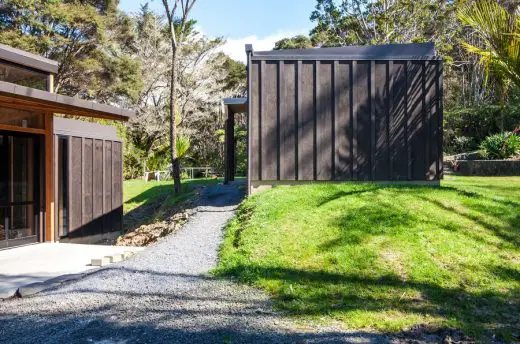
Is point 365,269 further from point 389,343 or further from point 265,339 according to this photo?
point 265,339

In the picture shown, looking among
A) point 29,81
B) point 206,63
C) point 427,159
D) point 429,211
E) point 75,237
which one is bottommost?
point 75,237

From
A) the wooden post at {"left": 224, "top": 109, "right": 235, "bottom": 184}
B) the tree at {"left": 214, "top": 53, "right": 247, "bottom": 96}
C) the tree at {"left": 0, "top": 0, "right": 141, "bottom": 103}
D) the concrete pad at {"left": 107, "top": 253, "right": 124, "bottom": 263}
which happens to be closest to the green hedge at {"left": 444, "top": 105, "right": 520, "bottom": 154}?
the wooden post at {"left": 224, "top": 109, "right": 235, "bottom": 184}

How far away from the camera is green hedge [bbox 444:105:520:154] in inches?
730

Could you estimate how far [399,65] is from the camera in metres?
8.67

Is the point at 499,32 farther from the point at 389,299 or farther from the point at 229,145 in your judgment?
the point at 229,145

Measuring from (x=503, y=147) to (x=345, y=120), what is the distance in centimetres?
732

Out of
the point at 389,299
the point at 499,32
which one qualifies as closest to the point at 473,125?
the point at 499,32

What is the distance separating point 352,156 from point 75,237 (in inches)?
229

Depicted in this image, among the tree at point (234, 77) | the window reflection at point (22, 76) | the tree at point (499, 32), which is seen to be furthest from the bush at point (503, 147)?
the tree at point (234, 77)

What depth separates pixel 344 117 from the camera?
8.63 m

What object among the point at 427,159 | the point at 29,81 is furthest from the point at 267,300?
the point at 29,81

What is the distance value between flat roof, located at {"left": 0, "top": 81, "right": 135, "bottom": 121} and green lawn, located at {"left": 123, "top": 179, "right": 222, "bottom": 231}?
313 centimetres

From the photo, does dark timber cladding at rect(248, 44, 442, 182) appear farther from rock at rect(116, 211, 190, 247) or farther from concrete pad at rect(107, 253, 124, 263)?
concrete pad at rect(107, 253, 124, 263)

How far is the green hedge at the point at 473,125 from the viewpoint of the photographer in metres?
18.5
